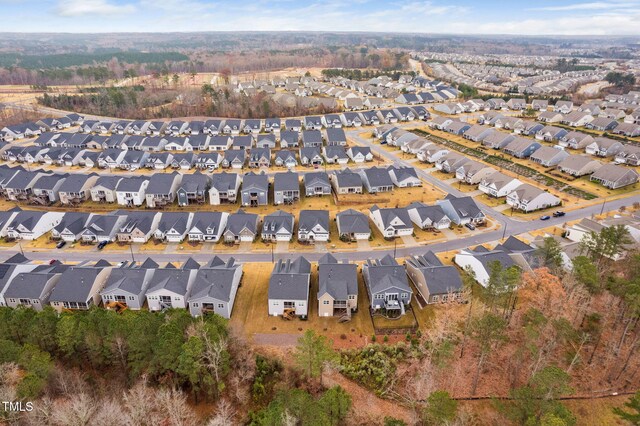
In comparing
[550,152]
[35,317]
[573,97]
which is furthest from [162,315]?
[573,97]

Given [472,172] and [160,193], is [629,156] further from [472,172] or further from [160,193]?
[160,193]

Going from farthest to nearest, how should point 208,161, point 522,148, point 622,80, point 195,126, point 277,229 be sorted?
point 622,80 → point 195,126 → point 522,148 → point 208,161 → point 277,229

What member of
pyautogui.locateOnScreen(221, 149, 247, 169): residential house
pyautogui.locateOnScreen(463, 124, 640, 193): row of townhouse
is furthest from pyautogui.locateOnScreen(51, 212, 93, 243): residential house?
pyautogui.locateOnScreen(463, 124, 640, 193): row of townhouse

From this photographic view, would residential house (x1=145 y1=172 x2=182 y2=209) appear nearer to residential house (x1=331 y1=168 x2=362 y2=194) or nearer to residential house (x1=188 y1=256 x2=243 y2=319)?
residential house (x1=188 y1=256 x2=243 y2=319)

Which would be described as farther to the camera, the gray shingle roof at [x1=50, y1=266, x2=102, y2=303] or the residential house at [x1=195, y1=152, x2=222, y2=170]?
the residential house at [x1=195, y1=152, x2=222, y2=170]

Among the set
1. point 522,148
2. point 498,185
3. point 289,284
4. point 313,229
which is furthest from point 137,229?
point 522,148

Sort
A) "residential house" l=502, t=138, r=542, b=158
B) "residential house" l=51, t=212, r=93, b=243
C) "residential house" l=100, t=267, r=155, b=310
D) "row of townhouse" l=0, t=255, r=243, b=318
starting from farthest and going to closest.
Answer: "residential house" l=502, t=138, r=542, b=158 < "residential house" l=51, t=212, r=93, b=243 < "residential house" l=100, t=267, r=155, b=310 < "row of townhouse" l=0, t=255, r=243, b=318

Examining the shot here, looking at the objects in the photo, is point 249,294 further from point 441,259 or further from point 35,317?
point 441,259

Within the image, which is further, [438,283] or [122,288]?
[438,283]

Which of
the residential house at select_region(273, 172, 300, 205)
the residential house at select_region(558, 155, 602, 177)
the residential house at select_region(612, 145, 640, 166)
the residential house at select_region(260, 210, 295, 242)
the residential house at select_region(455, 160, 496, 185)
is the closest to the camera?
the residential house at select_region(260, 210, 295, 242)
